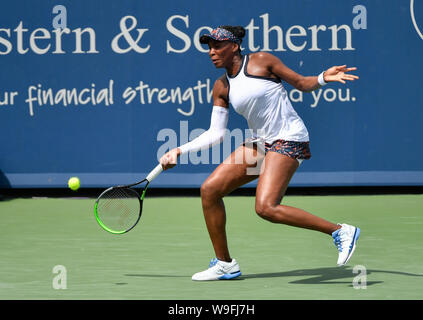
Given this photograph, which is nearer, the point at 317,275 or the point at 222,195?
the point at 222,195

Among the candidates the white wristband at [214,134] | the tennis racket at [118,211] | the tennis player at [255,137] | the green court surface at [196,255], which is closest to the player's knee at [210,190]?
the tennis player at [255,137]

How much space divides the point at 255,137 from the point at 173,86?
456 centimetres

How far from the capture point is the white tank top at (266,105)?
5.42 metres

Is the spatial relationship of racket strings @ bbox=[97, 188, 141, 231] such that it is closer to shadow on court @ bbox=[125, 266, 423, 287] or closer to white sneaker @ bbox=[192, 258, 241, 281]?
shadow on court @ bbox=[125, 266, 423, 287]

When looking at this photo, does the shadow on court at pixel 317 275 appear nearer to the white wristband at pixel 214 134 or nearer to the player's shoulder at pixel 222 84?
the white wristband at pixel 214 134

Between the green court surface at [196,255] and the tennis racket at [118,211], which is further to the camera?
the tennis racket at [118,211]

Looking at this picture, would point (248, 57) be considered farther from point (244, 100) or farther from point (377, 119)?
point (377, 119)

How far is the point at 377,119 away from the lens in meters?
9.98

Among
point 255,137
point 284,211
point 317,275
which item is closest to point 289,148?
point 255,137

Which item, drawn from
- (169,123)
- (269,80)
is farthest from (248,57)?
(169,123)

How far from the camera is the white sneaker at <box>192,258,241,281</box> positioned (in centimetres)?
545

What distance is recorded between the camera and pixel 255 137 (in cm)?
558

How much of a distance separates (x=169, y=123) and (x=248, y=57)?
4.51 metres

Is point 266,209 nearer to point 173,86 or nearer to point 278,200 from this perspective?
point 278,200
